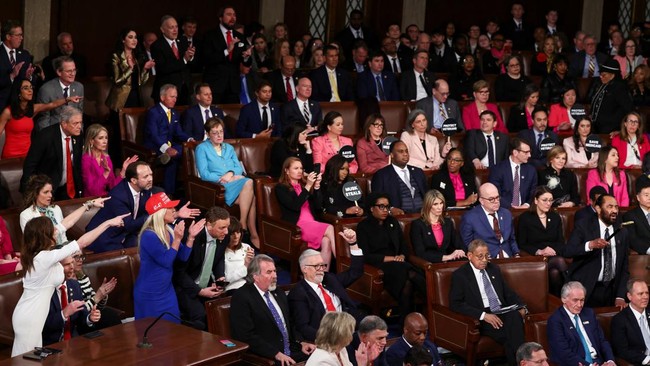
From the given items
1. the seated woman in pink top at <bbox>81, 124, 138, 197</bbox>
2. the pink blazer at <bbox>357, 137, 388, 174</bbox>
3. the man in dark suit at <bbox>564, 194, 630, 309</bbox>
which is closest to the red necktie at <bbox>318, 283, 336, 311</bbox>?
the seated woman in pink top at <bbox>81, 124, 138, 197</bbox>

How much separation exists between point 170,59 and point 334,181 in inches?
89.6

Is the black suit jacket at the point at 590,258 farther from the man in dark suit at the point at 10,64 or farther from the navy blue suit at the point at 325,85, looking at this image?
the man in dark suit at the point at 10,64

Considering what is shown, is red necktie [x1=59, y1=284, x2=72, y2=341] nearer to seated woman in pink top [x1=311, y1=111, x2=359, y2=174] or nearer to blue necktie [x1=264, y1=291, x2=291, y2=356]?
blue necktie [x1=264, y1=291, x2=291, y2=356]

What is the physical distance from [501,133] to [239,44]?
8.08ft

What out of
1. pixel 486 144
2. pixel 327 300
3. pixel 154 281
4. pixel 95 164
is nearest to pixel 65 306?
pixel 154 281

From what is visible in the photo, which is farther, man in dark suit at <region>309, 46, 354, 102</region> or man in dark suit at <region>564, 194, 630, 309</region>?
man in dark suit at <region>309, 46, 354, 102</region>

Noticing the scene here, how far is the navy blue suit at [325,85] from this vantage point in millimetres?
10906

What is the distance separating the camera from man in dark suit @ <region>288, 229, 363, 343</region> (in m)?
6.93

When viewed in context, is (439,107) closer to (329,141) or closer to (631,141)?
(329,141)

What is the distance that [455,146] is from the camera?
33.0 feet

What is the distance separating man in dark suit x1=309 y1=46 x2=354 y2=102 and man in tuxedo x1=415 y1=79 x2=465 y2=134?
0.75 metres

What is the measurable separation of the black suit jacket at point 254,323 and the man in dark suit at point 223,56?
4.05 metres

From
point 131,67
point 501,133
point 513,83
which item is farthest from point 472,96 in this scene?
point 131,67

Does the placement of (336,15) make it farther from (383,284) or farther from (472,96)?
(383,284)
